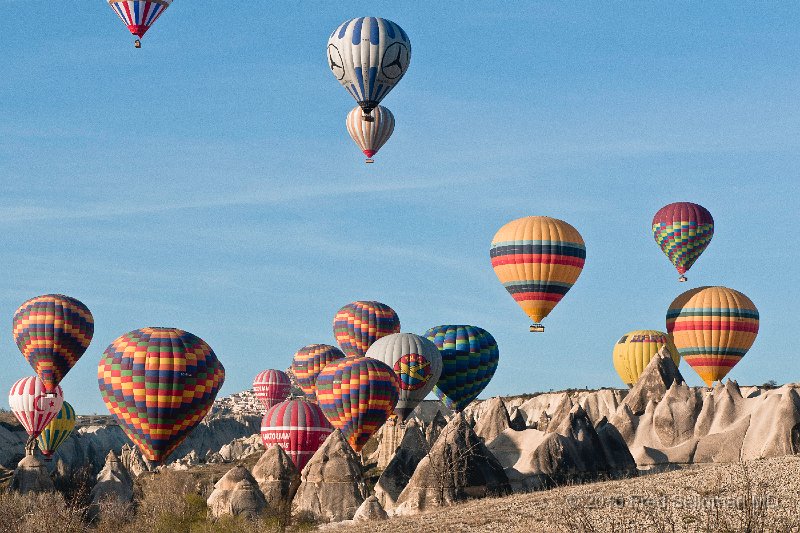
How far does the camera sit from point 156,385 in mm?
58312

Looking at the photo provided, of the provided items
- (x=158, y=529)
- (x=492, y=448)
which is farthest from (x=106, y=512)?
(x=492, y=448)

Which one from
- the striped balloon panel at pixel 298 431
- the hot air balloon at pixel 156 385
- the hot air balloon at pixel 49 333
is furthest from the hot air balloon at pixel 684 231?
the hot air balloon at pixel 49 333

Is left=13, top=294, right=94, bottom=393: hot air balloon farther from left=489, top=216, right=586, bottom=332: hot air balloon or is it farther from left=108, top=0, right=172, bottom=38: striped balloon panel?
left=489, top=216, right=586, bottom=332: hot air balloon

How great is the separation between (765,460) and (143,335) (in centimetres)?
2846

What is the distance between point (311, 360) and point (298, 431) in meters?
36.0

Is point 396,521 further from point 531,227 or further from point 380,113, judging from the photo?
point 380,113

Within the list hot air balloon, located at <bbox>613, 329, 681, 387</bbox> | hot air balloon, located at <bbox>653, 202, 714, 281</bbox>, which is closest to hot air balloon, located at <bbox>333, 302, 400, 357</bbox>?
hot air balloon, located at <bbox>613, 329, 681, 387</bbox>

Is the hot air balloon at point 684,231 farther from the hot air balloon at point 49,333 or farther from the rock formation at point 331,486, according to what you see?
the hot air balloon at point 49,333

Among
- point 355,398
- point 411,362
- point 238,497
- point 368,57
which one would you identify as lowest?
point 238,497

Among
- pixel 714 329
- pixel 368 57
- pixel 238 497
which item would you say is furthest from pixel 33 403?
pixel 238 497

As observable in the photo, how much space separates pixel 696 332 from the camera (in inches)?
3135

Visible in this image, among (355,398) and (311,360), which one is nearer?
(355,398)

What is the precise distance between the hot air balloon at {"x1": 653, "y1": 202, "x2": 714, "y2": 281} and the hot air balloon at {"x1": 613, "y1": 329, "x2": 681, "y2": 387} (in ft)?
16.5

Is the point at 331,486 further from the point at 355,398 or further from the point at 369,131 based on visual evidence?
the point at 369,131
